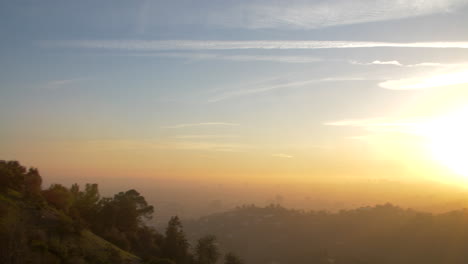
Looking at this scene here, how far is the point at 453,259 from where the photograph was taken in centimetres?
9544

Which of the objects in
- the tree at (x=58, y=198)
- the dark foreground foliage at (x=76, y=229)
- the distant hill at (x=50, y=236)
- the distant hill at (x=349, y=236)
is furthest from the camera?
the distant hill at (x=349, y=236)

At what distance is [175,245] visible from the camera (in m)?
45.0

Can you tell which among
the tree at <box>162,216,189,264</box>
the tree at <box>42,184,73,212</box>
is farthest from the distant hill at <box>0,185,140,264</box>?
the tree at <box>162,216,189,264</box>

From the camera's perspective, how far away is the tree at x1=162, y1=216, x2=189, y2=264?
1737 inches

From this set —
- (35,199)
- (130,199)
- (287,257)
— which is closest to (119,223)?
(130,199)

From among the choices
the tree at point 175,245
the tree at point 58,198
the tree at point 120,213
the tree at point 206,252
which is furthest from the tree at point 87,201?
the tree at point 206,252

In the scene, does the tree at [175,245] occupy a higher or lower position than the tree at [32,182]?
lower

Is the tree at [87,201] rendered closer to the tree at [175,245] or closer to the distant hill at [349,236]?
the tree at [175,245]

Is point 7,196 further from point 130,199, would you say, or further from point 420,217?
point 420,217

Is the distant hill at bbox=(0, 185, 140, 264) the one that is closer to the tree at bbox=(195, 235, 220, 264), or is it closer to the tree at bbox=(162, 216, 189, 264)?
the tree at bbox=(162, 216, 189, 264)

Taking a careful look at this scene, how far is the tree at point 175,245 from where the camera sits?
44125 millimetres

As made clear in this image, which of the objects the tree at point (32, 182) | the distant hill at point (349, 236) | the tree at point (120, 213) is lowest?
the distant hill at point (349, 236)

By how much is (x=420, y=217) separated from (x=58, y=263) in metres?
132

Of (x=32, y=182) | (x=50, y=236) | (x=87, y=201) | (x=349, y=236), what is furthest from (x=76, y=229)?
(x=349, y=236)
